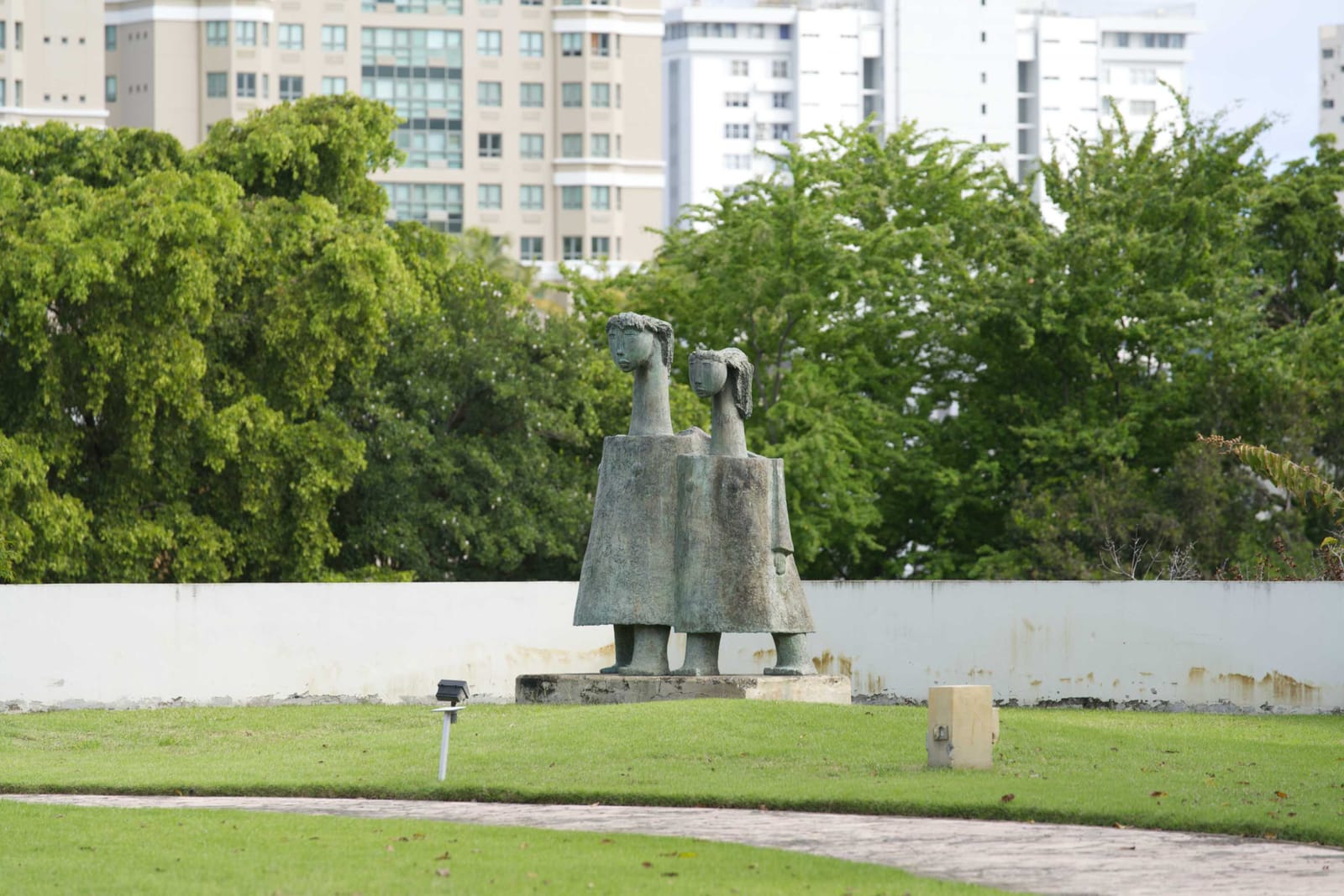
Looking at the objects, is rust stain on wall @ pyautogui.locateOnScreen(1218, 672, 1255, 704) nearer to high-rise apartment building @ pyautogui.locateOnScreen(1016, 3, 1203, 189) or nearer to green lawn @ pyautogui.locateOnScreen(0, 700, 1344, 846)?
green lawn @ pyautogui.locateOnScreen(0, 700, 1344, 846)

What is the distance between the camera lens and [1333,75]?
424ft

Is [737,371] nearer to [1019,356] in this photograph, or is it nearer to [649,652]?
[649,652]

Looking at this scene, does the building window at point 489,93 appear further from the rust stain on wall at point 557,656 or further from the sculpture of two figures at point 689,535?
the sculpture of two figures at point 689,535

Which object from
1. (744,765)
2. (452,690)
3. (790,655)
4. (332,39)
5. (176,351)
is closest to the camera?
(452,690)

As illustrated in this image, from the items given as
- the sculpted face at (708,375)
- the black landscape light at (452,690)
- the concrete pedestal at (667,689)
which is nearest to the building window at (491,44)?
the sculpted face at (708,375)

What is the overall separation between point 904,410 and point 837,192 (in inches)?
178

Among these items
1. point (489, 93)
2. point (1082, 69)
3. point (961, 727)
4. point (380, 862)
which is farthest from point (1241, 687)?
point (1082, 69)

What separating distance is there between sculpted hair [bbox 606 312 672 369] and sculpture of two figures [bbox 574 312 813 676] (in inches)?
0.6

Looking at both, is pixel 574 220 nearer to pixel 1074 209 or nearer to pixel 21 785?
pixel 1074 209

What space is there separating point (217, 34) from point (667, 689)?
88826 millimetres

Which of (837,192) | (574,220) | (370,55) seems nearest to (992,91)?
(574,220)

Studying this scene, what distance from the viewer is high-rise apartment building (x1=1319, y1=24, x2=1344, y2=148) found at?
12862 cm

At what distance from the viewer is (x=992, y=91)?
121 meters

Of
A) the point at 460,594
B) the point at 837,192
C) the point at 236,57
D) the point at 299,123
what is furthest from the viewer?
the point at 236,57
